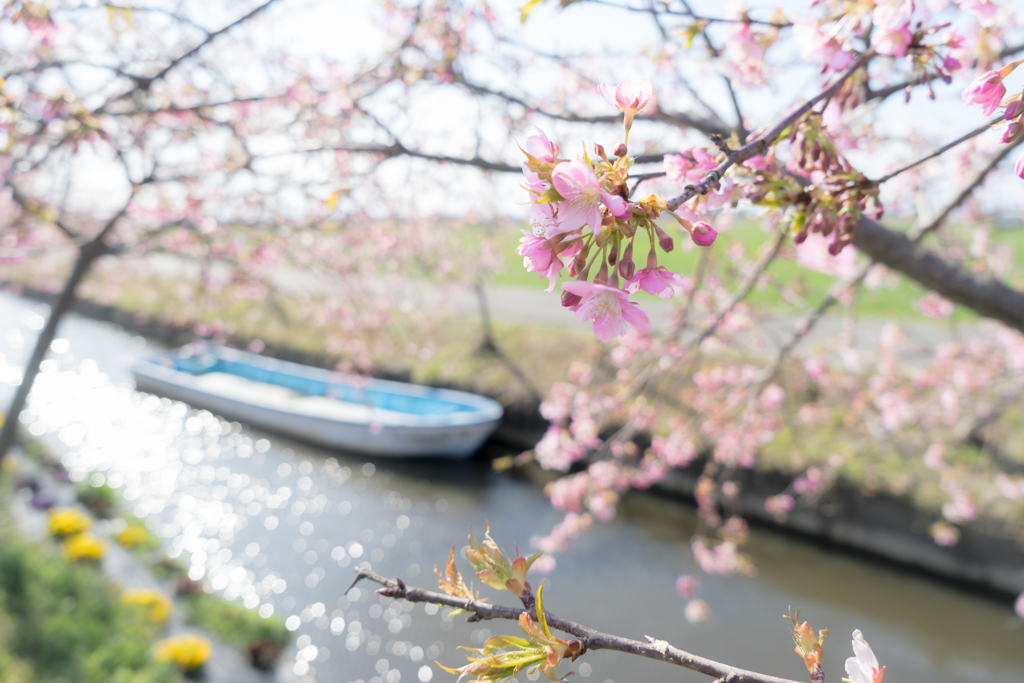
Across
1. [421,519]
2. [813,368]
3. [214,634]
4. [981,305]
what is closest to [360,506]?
[421,519]

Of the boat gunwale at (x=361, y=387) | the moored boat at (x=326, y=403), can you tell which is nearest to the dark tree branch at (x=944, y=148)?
the boat gunwale at (x=361, y=387)

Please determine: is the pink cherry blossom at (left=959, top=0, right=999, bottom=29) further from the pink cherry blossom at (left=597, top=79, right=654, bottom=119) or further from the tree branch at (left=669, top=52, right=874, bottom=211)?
the pink cherry blossom at (left=597, top=79, right=654, bottom=119)

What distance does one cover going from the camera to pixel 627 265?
0.60 meters

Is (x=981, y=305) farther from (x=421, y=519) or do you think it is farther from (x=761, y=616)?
(x=421, y=519)

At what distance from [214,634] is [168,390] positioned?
791 centimetres

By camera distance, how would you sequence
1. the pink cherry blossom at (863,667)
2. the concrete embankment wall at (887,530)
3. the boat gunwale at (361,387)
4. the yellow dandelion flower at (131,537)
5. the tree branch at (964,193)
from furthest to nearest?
the boat gunwale at (361,387), the concrete embankment wall at (887,530), the yellow dandelion flower at (131,537), the tree branch at (964,193), the pink cherry blossom at (863,667)

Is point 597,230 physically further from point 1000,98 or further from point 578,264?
point 1000,98

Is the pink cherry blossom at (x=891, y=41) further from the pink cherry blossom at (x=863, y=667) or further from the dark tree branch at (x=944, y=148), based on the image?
the pink cherry blossom at (x=863, y=667)

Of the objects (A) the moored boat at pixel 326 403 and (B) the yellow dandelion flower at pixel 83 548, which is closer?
(B) the yellow dandelion flower at pixel 83 548

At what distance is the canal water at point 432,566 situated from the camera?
16.9 feet

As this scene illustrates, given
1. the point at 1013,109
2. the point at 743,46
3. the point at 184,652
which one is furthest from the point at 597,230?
the point at 184,652

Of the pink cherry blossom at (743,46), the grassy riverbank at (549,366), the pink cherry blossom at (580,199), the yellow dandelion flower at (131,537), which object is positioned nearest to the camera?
the pink cherry blossom at (580,199)

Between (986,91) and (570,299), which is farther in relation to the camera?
(986,91)

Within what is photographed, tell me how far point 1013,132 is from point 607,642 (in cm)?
82
